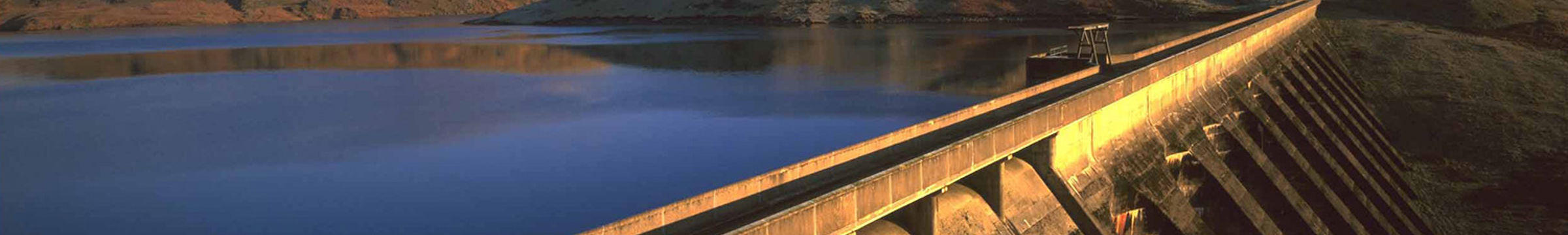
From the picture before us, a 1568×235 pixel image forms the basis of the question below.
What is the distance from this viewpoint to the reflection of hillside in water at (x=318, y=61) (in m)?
62.8

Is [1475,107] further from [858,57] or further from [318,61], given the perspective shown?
[318,61]

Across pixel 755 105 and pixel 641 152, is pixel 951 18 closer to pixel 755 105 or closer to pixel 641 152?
pixel 755 105

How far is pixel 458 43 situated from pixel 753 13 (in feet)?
93.1

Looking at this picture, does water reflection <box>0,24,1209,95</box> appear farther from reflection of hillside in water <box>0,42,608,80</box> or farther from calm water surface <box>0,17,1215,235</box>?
calm water surface <box>0,17,1215,235</box>

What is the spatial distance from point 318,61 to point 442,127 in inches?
1445

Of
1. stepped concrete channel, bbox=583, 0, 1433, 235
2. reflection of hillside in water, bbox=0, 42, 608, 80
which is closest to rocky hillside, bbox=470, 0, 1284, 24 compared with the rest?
reflection of hillside in water, bbox=0, 42, 608, 80

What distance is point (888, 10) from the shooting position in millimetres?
102438

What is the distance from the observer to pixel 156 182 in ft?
92.9

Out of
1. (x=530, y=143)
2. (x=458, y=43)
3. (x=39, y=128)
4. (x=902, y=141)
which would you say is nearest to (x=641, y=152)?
(x=530, y=143)

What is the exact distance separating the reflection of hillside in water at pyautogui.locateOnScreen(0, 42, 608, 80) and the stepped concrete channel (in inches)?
1455

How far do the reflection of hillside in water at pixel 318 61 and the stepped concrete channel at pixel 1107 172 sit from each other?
121 ft

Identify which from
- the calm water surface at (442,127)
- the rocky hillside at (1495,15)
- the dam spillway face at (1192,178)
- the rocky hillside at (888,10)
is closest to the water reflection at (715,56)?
the calm water surface at (442,127)

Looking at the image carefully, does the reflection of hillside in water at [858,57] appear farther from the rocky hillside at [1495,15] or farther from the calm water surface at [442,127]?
the rocky hillside at [1495,15]

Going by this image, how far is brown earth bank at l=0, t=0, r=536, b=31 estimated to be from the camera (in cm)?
14400
